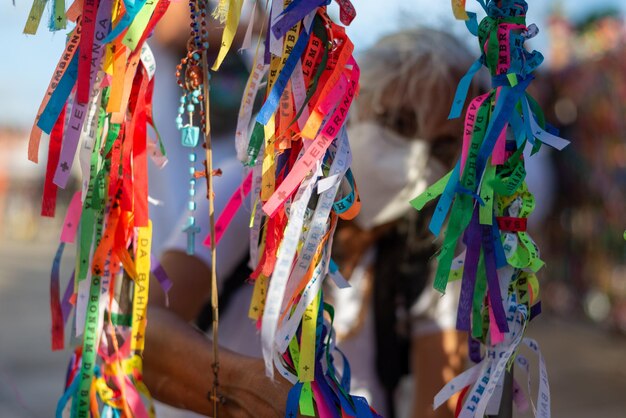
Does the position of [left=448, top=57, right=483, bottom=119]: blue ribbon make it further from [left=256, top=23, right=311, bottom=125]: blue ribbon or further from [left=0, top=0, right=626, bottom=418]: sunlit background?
[left=0, top=0, right=626, bottom=418]: sunlit background

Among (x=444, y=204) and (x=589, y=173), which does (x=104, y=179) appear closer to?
(x=444, y=204)

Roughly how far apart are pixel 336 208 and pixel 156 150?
287mm

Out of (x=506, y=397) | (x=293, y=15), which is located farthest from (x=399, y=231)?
(x=293, y=15)

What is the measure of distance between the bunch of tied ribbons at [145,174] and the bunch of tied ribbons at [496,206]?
0.13 meters

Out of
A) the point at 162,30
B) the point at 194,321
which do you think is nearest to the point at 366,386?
the point at 194,321

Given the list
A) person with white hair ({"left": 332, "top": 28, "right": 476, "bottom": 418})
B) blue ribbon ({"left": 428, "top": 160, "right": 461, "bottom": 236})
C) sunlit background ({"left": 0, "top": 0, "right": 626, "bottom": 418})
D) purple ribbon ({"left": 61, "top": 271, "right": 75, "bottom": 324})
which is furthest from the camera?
sunlit background ({"left": 0, "top": 0, "right": 626, "bottom": 418})

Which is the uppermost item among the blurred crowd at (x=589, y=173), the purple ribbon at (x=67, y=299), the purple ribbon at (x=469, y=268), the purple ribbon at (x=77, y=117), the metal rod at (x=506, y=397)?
the blurred crowd at (x=589, y=173)

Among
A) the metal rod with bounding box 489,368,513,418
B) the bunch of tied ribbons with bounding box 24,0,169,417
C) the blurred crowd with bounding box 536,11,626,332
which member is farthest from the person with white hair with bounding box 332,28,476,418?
the blurred crowd with bounding box 536,11,626,332

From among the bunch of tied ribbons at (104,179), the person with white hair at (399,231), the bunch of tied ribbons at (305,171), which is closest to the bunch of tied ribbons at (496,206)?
the bunch of tied ribbons at (305,171)

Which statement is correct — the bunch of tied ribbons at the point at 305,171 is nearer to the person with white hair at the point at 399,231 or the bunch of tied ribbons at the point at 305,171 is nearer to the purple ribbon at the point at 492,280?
the purple ribbon at the point at 492,280

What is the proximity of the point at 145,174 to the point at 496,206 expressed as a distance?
0.45 metres

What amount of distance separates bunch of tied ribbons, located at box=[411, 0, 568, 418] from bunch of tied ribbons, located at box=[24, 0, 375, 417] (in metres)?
0.13

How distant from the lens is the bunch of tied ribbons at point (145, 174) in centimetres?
88

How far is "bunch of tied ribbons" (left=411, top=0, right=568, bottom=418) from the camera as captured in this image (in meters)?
0.89
